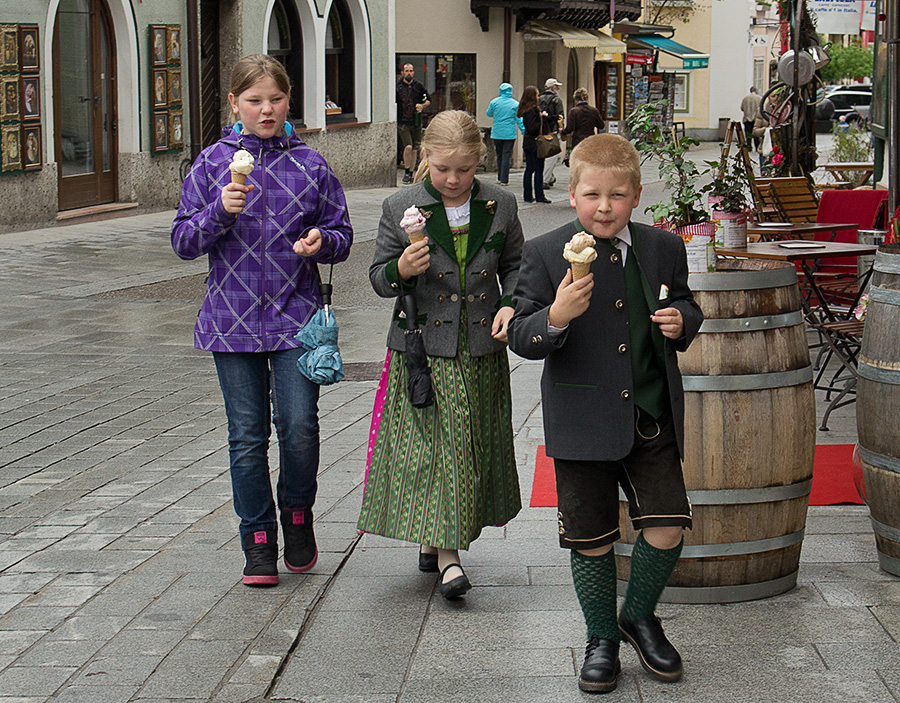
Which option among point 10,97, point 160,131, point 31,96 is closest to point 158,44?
point 160,131

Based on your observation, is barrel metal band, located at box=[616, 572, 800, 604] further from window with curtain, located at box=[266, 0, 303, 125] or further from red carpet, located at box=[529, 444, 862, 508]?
window with curtain, located at box=[266, 0, 303, 125]

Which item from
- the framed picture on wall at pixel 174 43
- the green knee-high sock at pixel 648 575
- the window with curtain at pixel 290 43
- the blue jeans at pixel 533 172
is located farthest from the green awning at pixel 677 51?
the green knee-high sock at pixel 648 575

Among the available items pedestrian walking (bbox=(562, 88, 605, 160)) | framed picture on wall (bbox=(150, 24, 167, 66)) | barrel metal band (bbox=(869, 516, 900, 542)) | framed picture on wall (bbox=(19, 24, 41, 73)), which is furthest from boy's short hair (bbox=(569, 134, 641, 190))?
pedestrian walking (bbox=(562, 88, 605, 160))

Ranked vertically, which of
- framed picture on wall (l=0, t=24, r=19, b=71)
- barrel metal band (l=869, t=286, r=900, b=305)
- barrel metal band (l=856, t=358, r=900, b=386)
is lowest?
barrel metal band (l=856, t=358, r=900, b=386)

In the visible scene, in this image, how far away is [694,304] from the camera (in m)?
3.67

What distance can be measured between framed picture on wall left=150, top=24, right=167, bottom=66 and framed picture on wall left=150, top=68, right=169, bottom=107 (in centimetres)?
12

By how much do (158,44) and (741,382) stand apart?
15.0m

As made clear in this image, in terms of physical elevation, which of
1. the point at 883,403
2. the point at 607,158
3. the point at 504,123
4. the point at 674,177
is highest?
the point at 504,123

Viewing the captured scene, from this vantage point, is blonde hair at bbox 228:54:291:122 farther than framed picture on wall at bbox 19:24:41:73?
No

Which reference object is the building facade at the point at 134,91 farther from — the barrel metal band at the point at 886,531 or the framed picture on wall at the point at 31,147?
the barrel metal band at the point at 886,531

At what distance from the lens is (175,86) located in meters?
18.1

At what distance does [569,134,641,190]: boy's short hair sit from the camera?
11.5 ft

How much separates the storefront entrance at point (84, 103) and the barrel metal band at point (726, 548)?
13.5 metres

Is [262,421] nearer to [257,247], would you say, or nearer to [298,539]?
[298,539]
